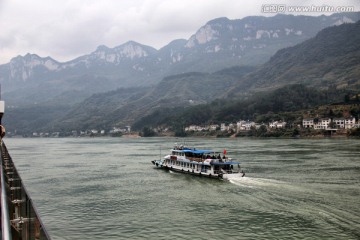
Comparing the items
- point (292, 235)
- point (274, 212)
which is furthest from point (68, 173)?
point (292, 235)

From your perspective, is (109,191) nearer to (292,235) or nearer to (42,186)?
(42,186)

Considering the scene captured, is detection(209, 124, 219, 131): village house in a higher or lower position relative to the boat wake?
higher

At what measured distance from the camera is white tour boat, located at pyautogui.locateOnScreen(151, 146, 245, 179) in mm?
48625

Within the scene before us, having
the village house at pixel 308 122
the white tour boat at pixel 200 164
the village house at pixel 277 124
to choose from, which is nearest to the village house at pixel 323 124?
the village house at pixel 308 122

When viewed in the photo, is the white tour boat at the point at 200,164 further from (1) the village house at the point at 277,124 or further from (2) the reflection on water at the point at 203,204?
(1) the village house at the point at 277,124

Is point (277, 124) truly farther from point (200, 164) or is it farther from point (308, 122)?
point (200, 164)

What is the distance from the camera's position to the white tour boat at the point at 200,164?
1914 inches

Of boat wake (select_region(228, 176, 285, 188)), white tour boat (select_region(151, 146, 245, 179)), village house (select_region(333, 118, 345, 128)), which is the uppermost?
village house (select_region(333, 118, 345, 128))

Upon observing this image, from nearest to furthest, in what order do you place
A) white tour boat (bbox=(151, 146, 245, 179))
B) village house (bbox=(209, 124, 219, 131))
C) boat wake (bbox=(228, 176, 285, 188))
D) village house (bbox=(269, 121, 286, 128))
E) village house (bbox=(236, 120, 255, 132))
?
boat wake (bbox=(228, 176, 285, 188)) < white tour boat (bbox=(151, 146, 245, 179)) < village house (bbox=(269, 121, 286, 128)) < village house (bbox=(236, 120, 255, 132)) < village house (bbox=(209, 124, 219, 131))

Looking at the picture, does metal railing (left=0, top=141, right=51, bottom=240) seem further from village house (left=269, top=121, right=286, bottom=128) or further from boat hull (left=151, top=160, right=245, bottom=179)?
village house (left=269, top=121, right=286, bottom=128)

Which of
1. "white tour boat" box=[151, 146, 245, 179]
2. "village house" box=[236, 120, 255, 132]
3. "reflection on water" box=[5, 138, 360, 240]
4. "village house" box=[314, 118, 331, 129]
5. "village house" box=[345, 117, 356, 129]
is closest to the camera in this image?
"reflection on water" box=[5, 138, 360, 240]

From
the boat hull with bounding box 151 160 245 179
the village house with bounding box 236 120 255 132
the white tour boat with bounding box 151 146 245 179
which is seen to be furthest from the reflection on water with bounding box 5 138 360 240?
the village house with bounding box 236 120 255 132

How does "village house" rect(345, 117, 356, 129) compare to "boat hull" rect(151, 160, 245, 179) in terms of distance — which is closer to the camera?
"boat hull" rect(151, 160, 245, 179)

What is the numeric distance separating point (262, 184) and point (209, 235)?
1848 cm
